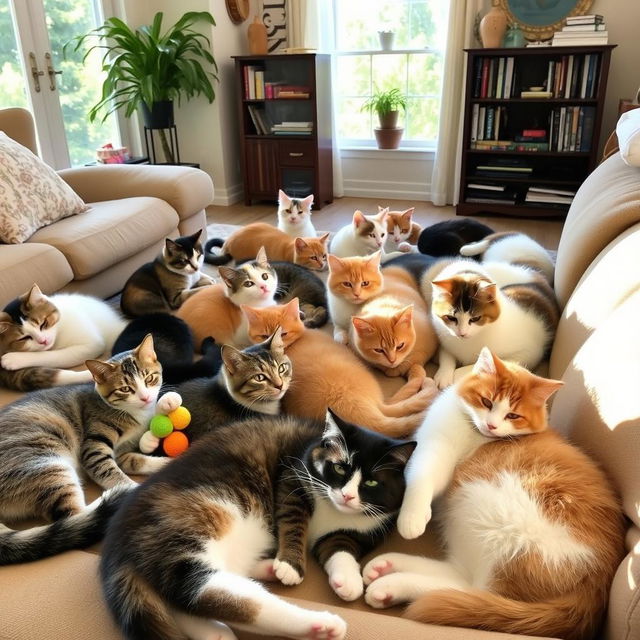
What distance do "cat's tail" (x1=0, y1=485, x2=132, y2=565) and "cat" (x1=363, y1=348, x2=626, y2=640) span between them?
56 centimetres

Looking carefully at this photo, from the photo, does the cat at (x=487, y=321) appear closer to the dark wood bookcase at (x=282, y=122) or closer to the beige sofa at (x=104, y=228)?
the beige sofa at (x=104, y=228)

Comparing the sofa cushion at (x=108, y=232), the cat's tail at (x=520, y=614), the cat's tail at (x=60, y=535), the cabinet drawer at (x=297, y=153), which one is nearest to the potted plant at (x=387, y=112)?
the cabinet drawer at (x=297, y=153)

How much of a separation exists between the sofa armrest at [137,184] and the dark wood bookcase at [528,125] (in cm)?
248

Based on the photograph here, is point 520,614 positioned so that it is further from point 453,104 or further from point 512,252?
point 453,104

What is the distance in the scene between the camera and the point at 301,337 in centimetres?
187

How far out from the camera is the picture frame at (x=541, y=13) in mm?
4309

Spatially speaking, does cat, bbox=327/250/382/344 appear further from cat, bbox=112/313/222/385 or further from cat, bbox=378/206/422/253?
cat, bbox=378/206/422/253

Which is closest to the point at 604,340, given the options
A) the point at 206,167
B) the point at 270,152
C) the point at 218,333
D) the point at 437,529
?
the point at 437,529

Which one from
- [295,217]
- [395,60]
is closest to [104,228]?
[295,217]

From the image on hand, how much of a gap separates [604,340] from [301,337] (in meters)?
0.94

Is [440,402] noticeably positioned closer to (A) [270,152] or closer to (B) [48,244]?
(B) [48,244]

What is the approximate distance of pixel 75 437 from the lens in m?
1.43

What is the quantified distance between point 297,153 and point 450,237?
101 inches

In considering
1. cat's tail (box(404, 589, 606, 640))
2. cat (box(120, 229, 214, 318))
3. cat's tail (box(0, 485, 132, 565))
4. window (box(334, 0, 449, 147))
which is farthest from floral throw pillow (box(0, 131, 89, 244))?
window (box(334, 0, 449, 147))
